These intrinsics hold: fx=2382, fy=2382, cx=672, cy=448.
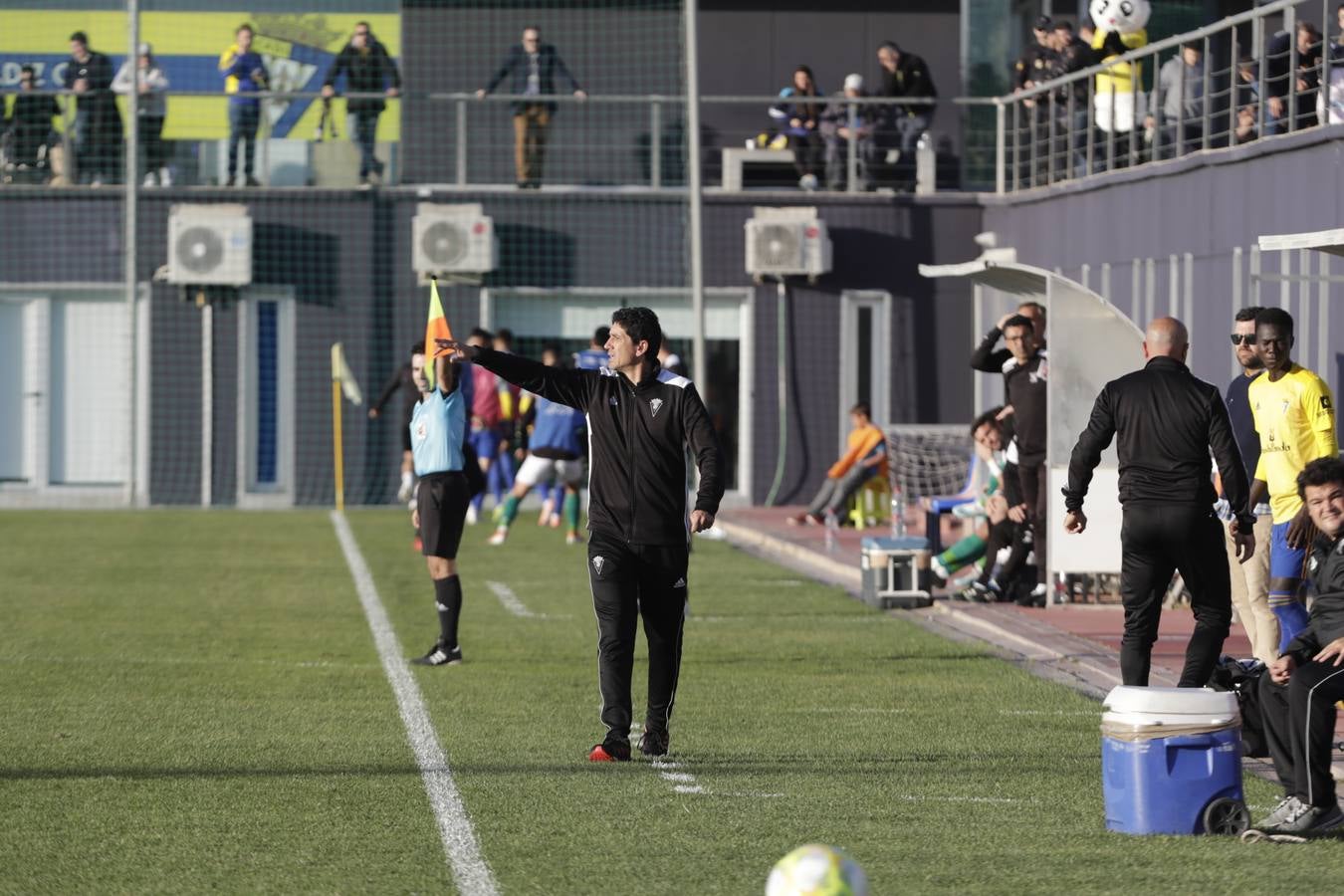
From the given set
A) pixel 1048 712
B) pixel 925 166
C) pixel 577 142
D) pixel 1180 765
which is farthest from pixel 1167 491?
pixel 577 142

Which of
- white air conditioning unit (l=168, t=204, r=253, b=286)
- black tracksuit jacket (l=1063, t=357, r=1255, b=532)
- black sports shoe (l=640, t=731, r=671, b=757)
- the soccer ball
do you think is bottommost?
black sports shoe (l=640, t=731, r=671, b=757)

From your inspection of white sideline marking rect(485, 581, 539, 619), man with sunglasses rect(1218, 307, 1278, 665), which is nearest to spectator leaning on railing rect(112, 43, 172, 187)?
white sideline marking rect(485, 581, 539, 619)

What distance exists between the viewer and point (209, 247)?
29453 millimetres

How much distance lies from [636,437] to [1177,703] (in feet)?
9.17

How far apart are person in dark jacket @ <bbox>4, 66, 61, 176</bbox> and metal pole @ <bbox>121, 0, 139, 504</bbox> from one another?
1065mm

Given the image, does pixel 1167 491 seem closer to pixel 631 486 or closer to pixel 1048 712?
pixel 1048 712

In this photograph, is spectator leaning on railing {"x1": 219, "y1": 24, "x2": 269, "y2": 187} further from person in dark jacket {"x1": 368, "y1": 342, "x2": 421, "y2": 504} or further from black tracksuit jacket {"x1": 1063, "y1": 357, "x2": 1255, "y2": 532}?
black tracksuit jacket {"x1": 1063, "y1": 357, "x2": 1255, "y2": 532}

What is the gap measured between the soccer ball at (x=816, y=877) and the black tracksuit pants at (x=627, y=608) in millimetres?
3765

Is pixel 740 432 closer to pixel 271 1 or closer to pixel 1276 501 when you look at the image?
pixel 271 1

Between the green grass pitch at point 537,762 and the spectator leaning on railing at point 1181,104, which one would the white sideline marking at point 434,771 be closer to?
the green grass pitch at point 537,762

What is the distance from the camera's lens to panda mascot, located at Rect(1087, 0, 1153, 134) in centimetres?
2320

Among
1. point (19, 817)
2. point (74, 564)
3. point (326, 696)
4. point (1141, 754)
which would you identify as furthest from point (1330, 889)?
point (74, 564)

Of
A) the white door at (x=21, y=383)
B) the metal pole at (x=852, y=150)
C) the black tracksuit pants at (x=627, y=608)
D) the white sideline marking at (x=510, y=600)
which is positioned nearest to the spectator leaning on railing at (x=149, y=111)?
the white door at (x=21, y=383)

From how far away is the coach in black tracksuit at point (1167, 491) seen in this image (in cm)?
1014
